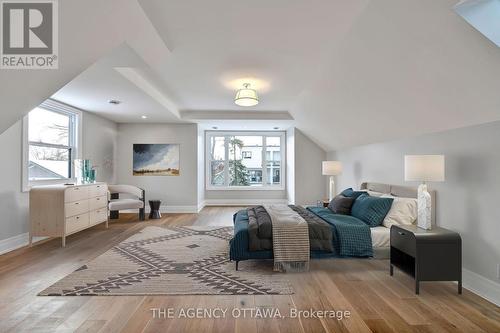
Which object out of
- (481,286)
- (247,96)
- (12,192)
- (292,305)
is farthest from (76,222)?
(481,286)

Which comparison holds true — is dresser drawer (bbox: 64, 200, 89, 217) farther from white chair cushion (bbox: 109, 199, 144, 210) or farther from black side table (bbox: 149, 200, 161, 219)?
black side table (bbox: 149, 200, 161, 219)

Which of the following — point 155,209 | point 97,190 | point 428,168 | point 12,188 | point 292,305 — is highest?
point 428,168

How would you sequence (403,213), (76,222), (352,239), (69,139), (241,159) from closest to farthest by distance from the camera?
(352,239) < (403,213) < (76,222) < (69,139) < (241,159)

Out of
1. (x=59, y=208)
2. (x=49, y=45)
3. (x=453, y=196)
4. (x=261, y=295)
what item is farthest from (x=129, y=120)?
(x=453, y=196)

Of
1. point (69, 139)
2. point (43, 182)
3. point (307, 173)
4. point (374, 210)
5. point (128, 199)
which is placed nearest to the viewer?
point (374, 210)

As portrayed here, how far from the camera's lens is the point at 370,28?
2.61 m

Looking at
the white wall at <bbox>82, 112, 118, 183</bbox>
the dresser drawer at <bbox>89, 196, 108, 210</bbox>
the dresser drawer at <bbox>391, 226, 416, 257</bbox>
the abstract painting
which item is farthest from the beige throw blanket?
the abstract painting

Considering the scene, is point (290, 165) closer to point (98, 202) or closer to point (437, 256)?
point (98, 202)

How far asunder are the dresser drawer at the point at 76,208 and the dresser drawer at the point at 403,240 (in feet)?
14.8

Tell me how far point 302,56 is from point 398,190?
2.45 metres

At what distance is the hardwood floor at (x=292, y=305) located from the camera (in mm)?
2145

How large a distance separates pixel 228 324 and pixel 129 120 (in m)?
6.11

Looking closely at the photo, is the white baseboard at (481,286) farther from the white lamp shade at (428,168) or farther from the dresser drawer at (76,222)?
the dresser drawer at (76,222)

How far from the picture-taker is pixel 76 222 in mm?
4523
